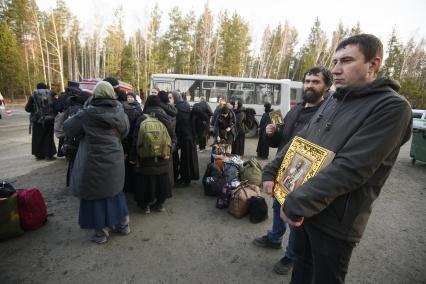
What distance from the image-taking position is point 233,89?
39.6 ft

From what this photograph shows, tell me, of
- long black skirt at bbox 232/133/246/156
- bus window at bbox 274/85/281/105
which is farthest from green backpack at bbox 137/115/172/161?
bus window at bbox 274/85/281/105

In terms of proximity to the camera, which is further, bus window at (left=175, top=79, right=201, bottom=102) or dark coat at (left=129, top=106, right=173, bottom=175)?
bus window at (left=175, top=79, right=201, bottom=102)

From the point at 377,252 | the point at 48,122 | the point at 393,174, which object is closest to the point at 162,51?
the point at 48,122

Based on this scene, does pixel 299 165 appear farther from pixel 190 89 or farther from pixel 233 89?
pixel 190 89

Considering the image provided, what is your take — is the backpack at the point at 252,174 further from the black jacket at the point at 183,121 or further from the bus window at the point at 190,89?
the bus window at the point at 190,89

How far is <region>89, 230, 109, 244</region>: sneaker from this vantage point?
3.02m

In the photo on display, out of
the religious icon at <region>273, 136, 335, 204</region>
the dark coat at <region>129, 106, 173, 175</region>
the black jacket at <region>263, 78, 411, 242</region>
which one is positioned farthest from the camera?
the dark coat at <region>129, 106, 173, 175</region>

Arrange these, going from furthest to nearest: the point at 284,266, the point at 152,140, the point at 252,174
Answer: the point at 252,174 → the point at 152,140 → the point at 284,266

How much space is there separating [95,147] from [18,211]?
1466 millimetres

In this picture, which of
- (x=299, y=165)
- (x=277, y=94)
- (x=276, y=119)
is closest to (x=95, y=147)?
(x=276, y=119)

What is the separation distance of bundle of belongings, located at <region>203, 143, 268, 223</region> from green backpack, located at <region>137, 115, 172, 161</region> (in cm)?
139

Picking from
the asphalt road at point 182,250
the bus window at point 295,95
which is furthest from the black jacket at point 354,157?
the bus window at point 295,95

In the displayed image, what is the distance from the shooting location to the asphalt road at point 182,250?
252 centimetres

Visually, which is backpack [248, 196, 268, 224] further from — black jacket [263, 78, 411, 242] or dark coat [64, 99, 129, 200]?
black jacket [263, 78, 411, 242]
